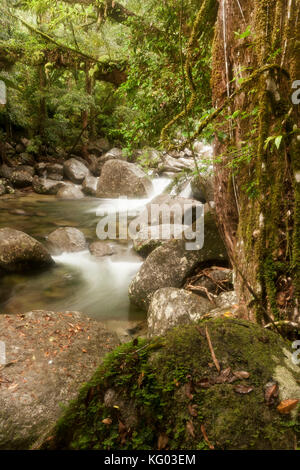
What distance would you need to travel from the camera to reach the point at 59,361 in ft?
10.0

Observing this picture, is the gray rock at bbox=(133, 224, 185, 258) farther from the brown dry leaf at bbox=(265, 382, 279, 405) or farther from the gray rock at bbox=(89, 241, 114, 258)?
the brown dry leaf at bbox=(265, 382, 279, 405)

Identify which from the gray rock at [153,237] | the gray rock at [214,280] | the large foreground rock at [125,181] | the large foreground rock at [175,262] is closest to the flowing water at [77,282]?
the gray rock at [153,237]

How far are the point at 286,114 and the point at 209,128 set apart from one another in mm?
882

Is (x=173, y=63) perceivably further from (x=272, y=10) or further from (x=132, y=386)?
(x=132, y=386)

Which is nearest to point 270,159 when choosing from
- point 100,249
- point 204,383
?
point 204,383

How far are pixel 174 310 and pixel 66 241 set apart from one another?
5185 mm

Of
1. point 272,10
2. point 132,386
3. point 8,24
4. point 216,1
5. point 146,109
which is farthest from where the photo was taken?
point 8,24

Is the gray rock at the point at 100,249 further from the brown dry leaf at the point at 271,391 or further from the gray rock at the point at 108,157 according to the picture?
the gray rock at the point at 108,157

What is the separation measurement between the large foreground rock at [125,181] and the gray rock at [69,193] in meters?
1.89

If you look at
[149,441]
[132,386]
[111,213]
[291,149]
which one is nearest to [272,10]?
[291,149]

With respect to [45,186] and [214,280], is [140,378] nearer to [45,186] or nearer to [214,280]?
[214,280]

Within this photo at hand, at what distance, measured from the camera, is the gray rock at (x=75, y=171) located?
1633cm

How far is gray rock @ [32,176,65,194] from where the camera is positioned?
A: 14.9 metres

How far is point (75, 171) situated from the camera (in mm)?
16391
